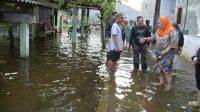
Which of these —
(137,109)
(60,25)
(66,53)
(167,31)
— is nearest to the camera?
(137,109)

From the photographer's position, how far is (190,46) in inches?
648

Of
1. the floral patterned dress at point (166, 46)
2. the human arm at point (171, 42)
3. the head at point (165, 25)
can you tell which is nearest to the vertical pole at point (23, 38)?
the floral patterned dress at point (166, 46)

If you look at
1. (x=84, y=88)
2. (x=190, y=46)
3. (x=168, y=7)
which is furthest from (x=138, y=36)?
(x=168, y=7)

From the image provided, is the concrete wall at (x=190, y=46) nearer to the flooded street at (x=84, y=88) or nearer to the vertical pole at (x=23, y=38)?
the flooded street at (x=84, y=88)

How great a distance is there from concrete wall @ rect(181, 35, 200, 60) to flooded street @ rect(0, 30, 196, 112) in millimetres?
2087

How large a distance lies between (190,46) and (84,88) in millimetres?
8785

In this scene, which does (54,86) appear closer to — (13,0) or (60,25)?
(13,0)

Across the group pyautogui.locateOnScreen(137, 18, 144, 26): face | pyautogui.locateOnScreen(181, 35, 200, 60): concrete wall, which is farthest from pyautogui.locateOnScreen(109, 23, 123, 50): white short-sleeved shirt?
pyautogui.locateOnScreen(181, 35, 200, 60): concrete wall

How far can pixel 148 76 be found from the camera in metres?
11.0

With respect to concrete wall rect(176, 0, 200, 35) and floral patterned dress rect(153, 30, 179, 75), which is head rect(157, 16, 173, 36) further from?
concrete wall rect(176, 0, 200, 35)

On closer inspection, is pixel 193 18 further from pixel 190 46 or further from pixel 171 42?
pixel 171 42

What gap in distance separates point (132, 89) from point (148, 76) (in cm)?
218

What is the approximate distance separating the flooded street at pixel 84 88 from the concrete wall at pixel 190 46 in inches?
82.2

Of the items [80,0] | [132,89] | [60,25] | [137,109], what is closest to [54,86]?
[132,89]
